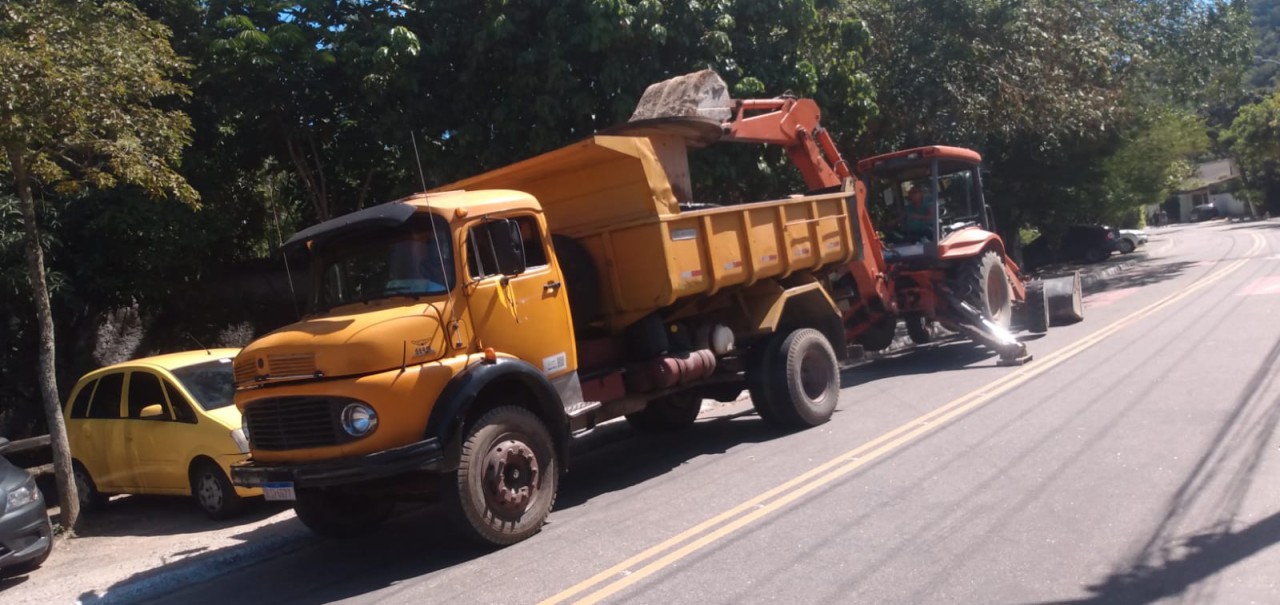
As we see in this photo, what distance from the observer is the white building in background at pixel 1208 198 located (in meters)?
78.6

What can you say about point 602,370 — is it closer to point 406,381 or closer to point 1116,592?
point 406,381

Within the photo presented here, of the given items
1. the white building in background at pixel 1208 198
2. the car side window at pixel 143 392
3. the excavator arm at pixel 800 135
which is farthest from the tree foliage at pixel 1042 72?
the white building in background at pixel 1208 198

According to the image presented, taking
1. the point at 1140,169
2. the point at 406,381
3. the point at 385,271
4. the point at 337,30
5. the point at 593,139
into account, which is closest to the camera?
the point at 406,381

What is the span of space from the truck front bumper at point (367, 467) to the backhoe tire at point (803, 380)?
176 inches

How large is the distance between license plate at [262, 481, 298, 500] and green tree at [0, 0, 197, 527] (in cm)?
325

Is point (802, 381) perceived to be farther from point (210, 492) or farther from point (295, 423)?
point (210, 492)

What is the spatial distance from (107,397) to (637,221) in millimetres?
5939

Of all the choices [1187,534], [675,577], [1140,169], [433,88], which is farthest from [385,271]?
[1140,169]

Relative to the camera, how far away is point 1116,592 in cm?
543

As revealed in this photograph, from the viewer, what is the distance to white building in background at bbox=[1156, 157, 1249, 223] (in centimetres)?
7862

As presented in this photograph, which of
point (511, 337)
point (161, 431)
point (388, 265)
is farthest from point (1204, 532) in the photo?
point (161, 431)

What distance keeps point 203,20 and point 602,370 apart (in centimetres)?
830

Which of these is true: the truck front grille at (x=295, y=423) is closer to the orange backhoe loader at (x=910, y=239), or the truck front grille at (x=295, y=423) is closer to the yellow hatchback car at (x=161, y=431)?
the yellow hatchback car at (x=161, y=431)

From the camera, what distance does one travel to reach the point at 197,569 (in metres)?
7.89
